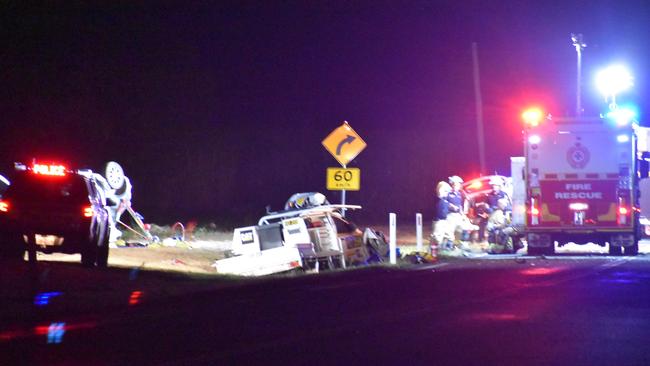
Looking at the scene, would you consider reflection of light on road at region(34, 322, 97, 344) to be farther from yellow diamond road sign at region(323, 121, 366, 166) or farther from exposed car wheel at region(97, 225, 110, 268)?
yellow diamond road sign at region(323, 121, 366, 166)

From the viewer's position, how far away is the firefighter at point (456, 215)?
89.8 feet

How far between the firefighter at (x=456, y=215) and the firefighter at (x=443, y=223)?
0.68 feet

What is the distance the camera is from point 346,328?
37.5ft

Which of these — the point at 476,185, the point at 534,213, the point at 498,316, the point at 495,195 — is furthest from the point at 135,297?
the point at 476,185

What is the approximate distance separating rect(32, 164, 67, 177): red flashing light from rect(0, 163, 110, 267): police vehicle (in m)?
0.02

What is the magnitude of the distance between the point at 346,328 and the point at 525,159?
48.7 feet

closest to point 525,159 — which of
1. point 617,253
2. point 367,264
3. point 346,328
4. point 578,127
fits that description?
point 578,127

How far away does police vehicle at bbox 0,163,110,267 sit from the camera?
738 inches

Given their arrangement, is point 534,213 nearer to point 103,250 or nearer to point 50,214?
point 103,250

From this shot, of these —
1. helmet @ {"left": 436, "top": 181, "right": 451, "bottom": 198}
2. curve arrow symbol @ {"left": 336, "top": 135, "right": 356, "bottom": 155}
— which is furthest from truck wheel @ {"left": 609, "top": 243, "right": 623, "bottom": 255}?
curve arrow symbol @ {"left": 336, "top": 135, "right": 356, "bottom": 155}

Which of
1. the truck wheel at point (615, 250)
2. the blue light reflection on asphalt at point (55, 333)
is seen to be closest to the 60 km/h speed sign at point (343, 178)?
the truck wheel at point (615, 250)

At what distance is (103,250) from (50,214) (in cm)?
151

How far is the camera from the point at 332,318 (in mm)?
12414

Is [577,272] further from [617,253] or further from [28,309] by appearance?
[28,309]
